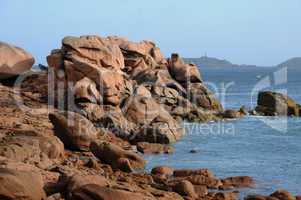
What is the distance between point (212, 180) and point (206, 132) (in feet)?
62.7

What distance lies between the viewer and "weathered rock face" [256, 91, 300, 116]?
2187 inches

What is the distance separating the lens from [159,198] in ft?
57.9

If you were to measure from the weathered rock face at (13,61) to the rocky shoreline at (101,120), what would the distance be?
78 mm

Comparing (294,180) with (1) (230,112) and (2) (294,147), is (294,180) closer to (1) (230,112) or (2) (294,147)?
(2) (294,147)

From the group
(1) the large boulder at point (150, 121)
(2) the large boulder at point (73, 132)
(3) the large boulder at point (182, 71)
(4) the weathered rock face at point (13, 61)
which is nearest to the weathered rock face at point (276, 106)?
(3) the large boulder at point (182, 71)

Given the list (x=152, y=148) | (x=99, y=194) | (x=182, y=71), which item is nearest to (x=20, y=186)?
(x=99, y=194)

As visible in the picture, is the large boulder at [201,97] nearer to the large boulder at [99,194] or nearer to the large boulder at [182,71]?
the large boulder at [182,71]

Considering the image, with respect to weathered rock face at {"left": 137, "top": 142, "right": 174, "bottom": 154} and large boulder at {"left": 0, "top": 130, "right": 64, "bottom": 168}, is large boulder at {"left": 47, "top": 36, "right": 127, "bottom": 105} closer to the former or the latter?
weathered rock face at {"left": 137, "top": 142, "right": 174, "bottom": 154}

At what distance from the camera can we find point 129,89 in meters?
41.6

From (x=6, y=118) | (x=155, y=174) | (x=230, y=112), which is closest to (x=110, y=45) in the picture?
(x=230, y=112)

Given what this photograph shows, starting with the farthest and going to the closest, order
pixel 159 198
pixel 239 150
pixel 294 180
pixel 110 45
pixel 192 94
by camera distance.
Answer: pixel 192 94, pixel 110 45, pixel 239 150, pixel 294 180, pixel 159 198

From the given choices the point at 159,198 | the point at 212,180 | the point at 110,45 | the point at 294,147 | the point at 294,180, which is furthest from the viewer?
the point at 110,45

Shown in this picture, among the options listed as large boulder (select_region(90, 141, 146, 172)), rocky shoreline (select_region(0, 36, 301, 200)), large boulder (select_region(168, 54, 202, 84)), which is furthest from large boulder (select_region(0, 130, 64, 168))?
large boulder (select_region(168, 54, 202, 84))

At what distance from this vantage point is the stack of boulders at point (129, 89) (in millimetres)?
35531
